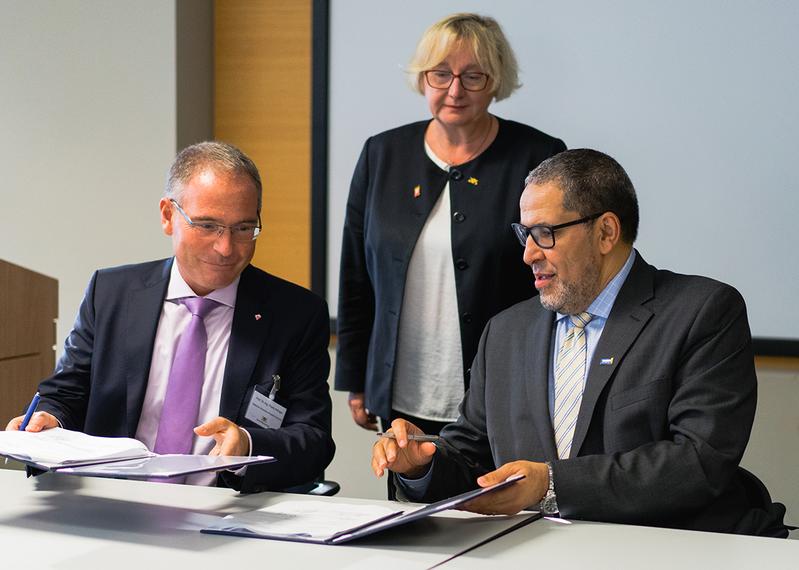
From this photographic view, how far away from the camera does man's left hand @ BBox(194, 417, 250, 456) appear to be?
2158mm

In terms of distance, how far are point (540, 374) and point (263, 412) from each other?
2.18ft

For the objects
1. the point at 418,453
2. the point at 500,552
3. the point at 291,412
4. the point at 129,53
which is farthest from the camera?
the point at 129,53

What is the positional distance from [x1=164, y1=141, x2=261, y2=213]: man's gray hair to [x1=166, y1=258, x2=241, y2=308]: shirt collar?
20cm

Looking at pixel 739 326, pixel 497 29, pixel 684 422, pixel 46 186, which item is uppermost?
pixel 497 29

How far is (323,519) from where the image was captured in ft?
6.47

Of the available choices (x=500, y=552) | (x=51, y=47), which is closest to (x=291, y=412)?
(x=500, y=552)

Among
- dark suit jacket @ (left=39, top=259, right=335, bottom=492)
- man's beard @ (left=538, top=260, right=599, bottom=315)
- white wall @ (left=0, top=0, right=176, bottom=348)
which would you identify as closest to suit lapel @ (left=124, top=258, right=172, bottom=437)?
dark suit jacket @ (left=39, top=259, right=335, bottom=492)

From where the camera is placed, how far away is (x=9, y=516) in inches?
79.4

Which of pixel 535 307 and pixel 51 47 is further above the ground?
pixel 51 47

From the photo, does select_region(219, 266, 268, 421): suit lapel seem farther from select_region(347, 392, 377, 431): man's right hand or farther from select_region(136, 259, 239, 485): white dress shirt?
select_region(347, 392, 377, 431): man's right hand

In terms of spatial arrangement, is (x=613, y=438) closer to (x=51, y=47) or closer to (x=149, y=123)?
(x=149, y=123)

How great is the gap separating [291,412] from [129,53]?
2728 mm

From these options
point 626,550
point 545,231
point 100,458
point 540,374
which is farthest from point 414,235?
point 626,550

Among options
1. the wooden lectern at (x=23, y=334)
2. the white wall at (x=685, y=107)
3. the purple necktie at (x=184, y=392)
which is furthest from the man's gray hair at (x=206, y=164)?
the white wall at (x=685, y=107)
